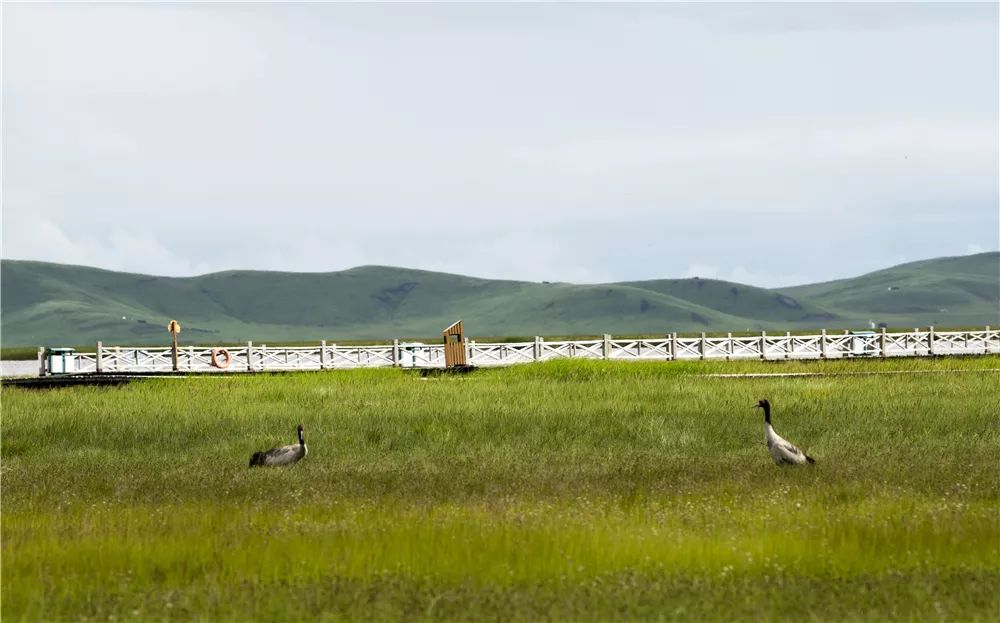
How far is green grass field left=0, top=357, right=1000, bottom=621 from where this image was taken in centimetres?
1216

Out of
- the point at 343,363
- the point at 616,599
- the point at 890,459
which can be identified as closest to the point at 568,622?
the point at 616,599

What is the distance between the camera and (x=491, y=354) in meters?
61.2

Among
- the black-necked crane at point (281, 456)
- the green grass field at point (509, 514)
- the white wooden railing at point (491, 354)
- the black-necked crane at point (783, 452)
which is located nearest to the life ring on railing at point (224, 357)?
the white wooden railing at point (491, 354)

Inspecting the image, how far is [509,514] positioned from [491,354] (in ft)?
148

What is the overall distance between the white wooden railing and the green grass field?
26.6 m

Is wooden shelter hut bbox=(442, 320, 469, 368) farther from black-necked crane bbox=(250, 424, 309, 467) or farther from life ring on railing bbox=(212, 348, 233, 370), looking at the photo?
black-necked crane bbox=(250, 424, 309, 467)

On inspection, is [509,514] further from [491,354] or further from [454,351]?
[491,354]

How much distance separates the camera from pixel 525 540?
47.4 ft

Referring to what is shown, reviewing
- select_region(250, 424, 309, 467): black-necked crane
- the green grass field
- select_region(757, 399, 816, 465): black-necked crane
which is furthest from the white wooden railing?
select_region(757, 399, 816, 465): black-necked crane

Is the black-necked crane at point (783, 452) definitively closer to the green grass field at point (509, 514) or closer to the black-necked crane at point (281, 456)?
the green grass field at point (509, 514)

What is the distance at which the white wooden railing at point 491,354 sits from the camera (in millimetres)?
59625

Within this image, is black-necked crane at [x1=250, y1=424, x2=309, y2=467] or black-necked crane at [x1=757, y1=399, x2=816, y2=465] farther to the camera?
black-necked crane at [x1=250, y1=424, x2=309, y2=467]

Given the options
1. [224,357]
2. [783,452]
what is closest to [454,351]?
[224,357]

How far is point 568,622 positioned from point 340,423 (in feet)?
63.0
